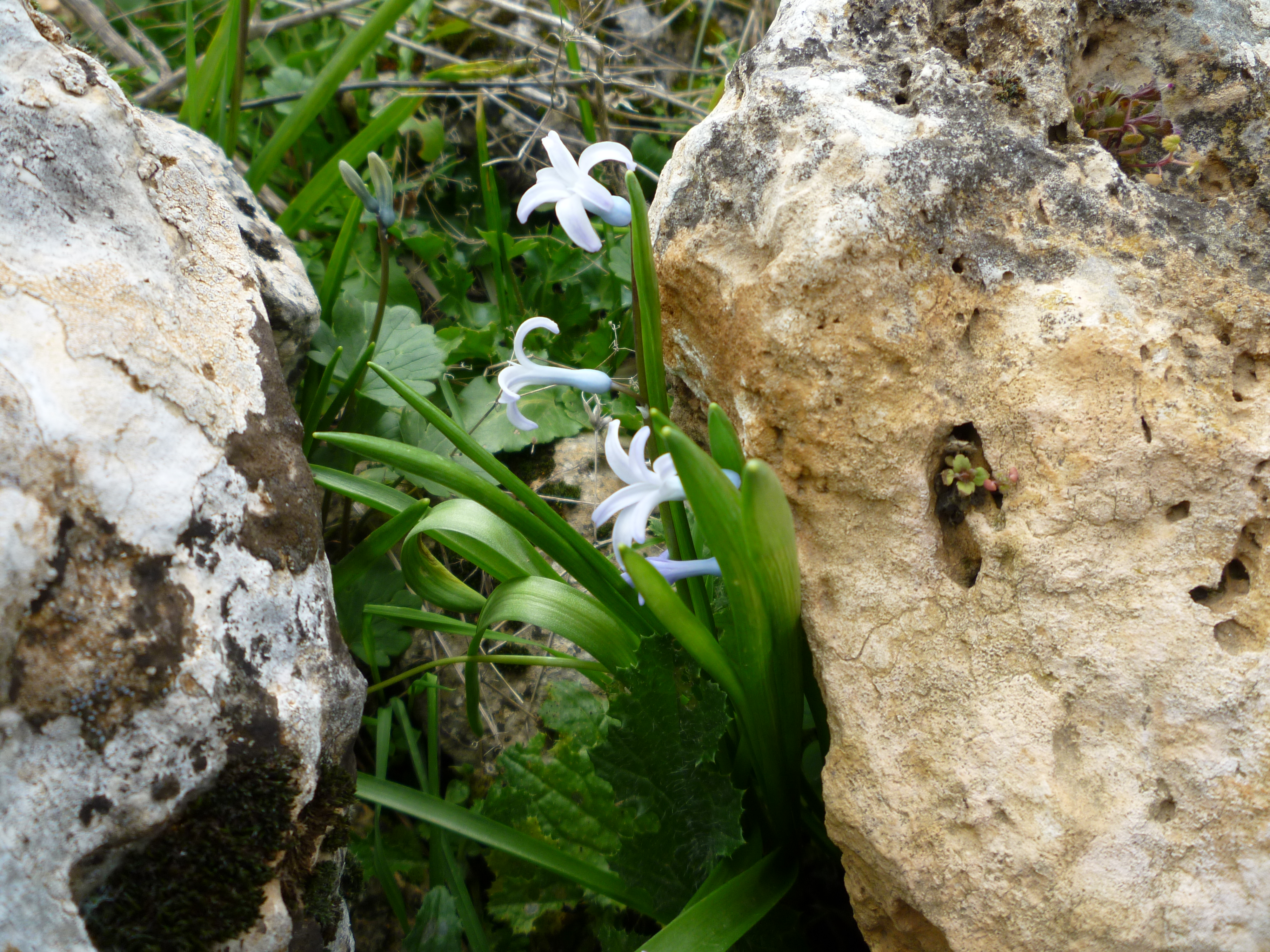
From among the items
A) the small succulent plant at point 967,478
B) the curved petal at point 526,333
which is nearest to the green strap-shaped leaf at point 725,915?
the small succulent plant at point 967,478

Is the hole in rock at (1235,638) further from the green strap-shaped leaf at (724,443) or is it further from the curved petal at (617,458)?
the curved petal at (617,458)

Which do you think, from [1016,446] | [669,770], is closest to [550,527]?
[669,770]

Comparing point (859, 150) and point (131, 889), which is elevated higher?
point (859, 150)

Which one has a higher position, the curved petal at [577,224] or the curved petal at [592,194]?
the curved petal at [592,194]

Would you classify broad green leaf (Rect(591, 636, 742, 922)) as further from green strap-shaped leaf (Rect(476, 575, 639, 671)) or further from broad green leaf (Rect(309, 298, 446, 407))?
broad green leaf (Rect(309, 298, 446, 407))

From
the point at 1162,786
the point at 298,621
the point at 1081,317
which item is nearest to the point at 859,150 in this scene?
the point at 1081,317

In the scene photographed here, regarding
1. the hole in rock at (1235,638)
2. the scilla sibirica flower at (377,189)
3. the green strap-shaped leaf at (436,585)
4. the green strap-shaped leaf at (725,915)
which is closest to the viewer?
the hole in rock at (1235,638)

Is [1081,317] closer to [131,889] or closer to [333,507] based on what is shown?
[131,889]
